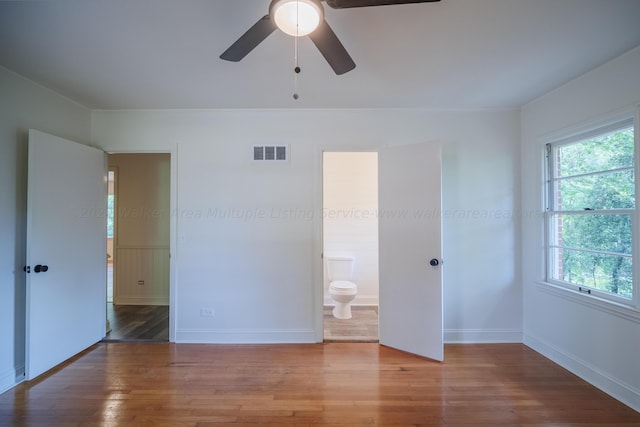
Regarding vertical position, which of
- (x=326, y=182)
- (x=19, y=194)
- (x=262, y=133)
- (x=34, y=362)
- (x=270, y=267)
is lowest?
(x=34, y=362)

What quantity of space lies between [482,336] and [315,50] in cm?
313

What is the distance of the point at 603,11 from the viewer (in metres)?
1.51

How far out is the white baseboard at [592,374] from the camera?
6.25ft

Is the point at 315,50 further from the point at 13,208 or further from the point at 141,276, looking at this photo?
the point at 141,276

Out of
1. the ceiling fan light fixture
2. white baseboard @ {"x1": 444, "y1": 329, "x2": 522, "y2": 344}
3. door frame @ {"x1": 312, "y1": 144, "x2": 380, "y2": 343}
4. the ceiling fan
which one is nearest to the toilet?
door frame @ {"x1": 312, "y1": 144, "x2": 380, "y2": 343}

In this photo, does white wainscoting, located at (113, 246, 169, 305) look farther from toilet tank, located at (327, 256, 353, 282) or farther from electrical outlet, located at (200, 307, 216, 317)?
toilet tank, located at (327, 256, 353, 282)

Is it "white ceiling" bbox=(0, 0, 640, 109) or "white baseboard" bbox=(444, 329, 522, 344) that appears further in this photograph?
"white baseboard" bbox=(444, 329, 522, 344)

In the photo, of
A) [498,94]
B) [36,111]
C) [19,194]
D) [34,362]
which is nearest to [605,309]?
[498,94]

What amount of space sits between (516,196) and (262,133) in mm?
2790

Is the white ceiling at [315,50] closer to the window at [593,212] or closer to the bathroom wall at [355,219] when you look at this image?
the window at [593,212]

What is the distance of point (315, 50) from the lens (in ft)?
5.99

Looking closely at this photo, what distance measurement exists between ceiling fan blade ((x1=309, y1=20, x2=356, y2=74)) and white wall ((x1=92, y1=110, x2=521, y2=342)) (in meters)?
1.42

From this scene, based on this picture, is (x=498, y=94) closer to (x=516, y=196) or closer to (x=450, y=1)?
(x=516, y=196)

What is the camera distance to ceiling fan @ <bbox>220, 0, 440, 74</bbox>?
1.14 meters
